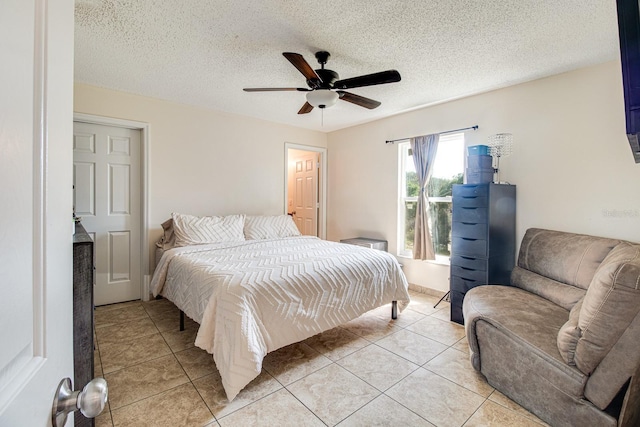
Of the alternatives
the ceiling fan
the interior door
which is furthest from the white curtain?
the interior door

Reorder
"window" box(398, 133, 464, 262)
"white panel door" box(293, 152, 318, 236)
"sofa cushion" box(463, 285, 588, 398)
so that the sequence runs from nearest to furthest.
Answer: "sofa cushion" box(463, 285, 588, 398)
"window" box(398, 133, 464, 262)
"white panel door" box(293, 152, 318, 236)

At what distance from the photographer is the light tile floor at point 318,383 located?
5.33 ft

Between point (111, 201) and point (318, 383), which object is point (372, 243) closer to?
point (318, 383)

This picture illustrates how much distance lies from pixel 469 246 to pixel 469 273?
0.88ft

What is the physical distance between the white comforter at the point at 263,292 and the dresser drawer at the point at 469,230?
73 cm

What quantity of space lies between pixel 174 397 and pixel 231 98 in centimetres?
298

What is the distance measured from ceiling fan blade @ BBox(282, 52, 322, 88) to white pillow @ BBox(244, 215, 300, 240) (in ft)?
6.45

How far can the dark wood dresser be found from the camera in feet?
4.50

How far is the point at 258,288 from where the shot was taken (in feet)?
6.21

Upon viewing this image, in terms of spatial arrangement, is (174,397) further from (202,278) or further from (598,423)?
(598,423)

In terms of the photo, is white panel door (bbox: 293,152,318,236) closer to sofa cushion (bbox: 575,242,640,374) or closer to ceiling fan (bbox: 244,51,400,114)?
ceiling fan (bbox: 244,51,400,114)

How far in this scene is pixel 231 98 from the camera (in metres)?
3.39

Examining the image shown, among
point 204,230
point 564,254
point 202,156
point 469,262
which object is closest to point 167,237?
point 204,230

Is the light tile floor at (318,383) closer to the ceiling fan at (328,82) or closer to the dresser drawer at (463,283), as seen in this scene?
the dresser drawer at (463,283)
